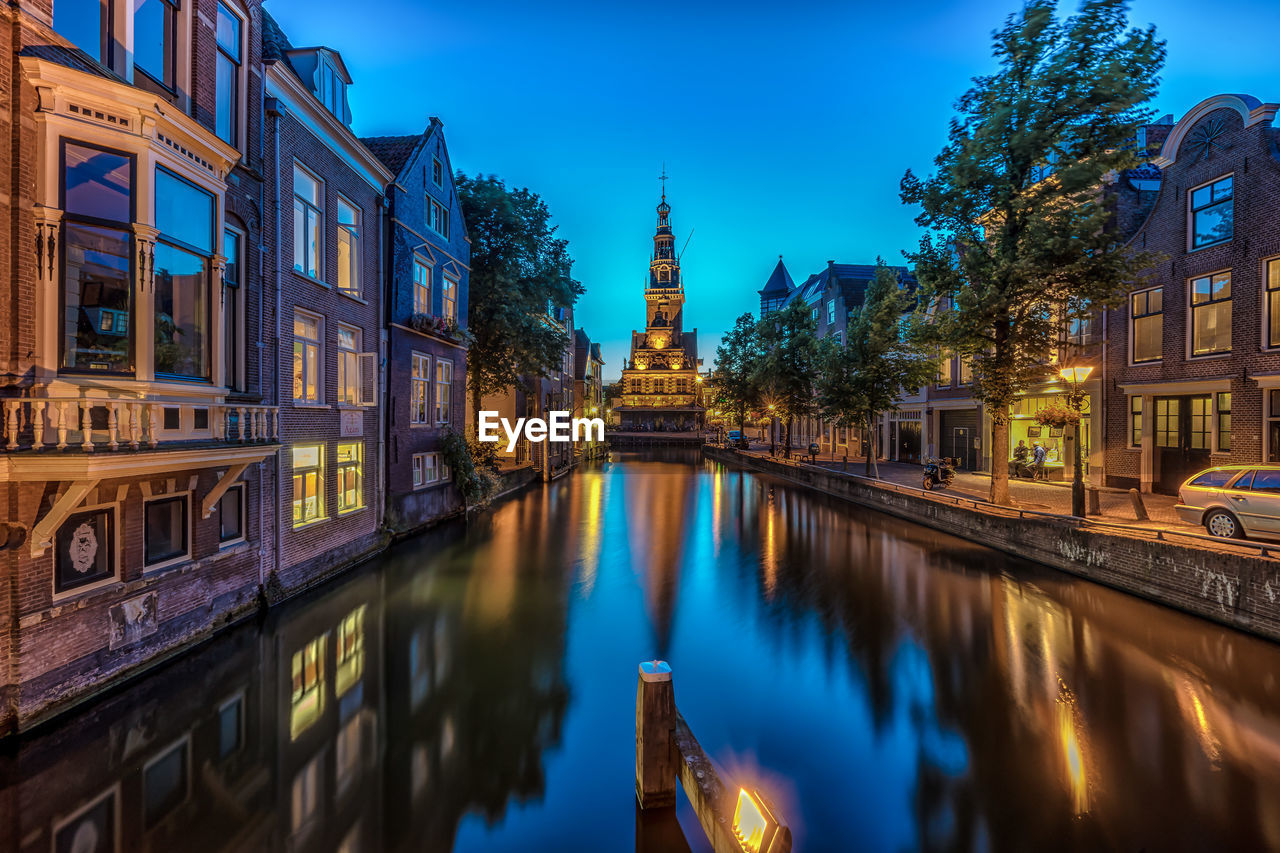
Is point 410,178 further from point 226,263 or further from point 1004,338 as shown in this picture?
point 1004,338

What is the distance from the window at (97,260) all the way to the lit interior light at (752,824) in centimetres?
802

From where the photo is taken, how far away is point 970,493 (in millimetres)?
19078

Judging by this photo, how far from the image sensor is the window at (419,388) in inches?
668

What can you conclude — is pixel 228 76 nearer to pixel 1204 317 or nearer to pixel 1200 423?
pixel 1204 317

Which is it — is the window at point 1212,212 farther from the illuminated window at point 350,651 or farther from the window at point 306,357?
the window at point 306,357

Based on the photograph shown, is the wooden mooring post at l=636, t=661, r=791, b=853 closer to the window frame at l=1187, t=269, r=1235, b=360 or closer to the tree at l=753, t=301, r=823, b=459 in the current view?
the window frame at l=1187, t=269, r=1235, b=360

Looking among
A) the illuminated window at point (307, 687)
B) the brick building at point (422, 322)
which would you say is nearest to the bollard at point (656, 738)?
the illuminated window at point (307, 687)

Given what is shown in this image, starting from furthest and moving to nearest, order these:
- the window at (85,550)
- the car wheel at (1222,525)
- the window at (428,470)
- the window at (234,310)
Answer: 1. the window at (428,470)
2. the car wheel at (1222,525)
3. the window at (234,310)
4. the window at (85,550)

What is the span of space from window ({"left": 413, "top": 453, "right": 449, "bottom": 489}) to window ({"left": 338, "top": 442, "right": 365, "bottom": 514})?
2882mm

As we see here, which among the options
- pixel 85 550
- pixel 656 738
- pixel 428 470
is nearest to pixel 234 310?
pixel 85 550

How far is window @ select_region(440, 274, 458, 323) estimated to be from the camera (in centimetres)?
1933

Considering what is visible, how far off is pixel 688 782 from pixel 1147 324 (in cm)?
2239

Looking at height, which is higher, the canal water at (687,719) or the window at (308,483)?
the window at (308,483)

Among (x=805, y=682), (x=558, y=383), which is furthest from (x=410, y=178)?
(x=558, y=383)
